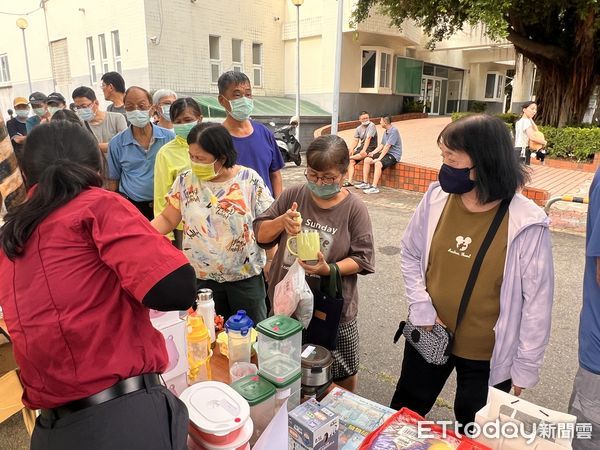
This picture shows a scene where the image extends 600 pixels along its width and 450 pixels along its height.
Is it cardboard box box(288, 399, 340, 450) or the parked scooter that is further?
the parked scooter

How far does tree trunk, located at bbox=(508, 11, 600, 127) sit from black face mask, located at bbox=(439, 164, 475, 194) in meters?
11.0

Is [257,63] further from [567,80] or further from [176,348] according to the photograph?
[176,348]

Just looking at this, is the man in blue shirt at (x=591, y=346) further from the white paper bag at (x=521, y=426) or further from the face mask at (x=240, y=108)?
the face mask at (x=240, y=108)

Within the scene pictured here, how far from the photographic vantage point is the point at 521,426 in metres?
1.28

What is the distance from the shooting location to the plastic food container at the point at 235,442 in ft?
4.10

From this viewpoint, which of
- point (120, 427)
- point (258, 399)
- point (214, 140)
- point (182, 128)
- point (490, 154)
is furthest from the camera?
point (182, 128)

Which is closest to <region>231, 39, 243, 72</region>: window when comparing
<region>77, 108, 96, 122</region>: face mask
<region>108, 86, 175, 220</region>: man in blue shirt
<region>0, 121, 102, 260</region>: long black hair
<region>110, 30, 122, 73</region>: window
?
<region>110, 30, 122, 73</region>: window

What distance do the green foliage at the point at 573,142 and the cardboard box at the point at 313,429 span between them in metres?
10.4

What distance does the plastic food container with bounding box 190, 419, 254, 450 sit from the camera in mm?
1249

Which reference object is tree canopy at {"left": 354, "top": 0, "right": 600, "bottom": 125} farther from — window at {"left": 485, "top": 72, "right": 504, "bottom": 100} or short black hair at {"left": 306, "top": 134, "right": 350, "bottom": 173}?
window at {"left": 485, "top": 72, "right": 504, "bottom": 100}

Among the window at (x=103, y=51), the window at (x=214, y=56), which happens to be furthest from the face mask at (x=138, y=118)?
the window at (x=103, y=51)

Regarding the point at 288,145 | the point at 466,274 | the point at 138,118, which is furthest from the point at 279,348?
the point at 288,145

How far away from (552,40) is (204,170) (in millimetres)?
12073

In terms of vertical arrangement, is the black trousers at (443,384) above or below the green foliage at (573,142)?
below
